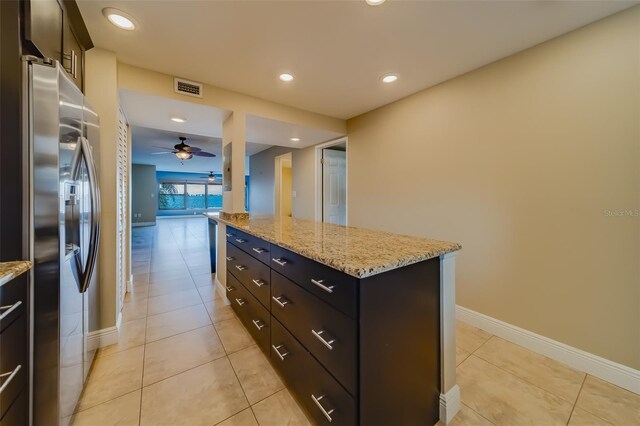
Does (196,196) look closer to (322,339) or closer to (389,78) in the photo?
(389,78)

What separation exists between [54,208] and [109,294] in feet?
4.16

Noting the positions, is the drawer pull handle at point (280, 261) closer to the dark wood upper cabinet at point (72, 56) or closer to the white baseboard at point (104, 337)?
the white baseboard at point (104, 337)

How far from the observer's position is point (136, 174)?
8992 millimetres

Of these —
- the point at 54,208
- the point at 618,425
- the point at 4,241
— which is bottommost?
the point at 618,425

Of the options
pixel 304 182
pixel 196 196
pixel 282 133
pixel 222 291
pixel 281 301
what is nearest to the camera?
pixel 281 301

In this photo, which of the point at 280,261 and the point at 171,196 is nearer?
the point at 280,261

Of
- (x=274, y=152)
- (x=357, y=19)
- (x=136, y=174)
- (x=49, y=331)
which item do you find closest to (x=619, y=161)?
(x=357, y=19)

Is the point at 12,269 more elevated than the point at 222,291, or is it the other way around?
the point at 12,269

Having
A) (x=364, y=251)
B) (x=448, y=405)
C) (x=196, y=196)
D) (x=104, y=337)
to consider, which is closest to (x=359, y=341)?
(x=364, y=251)

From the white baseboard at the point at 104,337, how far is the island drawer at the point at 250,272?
972 millimetres

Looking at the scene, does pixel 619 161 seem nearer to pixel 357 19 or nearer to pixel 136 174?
pixel 357 19

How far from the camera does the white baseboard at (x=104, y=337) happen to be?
5.85 feet

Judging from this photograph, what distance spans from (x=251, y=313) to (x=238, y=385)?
1.64ft

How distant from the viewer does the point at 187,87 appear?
232 cm
